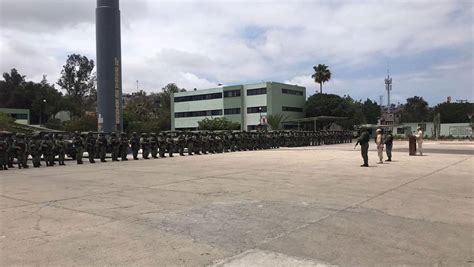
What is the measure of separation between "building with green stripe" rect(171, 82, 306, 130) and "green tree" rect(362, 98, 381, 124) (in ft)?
111

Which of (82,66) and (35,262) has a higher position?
(82,66)

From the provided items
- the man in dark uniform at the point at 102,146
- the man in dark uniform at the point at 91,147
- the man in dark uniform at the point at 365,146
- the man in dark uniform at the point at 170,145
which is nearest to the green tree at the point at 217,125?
the man in dark uniform at the point at 170,145

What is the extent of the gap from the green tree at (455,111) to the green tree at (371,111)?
51.0 ft

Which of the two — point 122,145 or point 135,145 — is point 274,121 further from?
point 122,145

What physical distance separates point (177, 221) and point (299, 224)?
6.45 feet

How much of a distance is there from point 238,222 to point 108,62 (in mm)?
24843

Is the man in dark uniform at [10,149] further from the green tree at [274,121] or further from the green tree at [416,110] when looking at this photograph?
the green tree at [416,110]

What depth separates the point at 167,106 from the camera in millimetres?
102688

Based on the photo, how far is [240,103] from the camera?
251 feet

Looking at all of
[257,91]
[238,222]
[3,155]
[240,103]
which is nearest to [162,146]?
[3,155]

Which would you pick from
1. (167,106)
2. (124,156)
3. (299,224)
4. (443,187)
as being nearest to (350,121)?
(167,106)

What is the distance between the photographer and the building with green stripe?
2862 inches

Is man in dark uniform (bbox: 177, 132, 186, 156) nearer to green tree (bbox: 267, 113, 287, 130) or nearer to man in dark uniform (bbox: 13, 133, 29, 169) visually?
man in dark uniform (bbox: 13, 133, 29, 169)

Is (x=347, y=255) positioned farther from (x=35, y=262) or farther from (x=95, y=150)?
(x=95, y=150)
